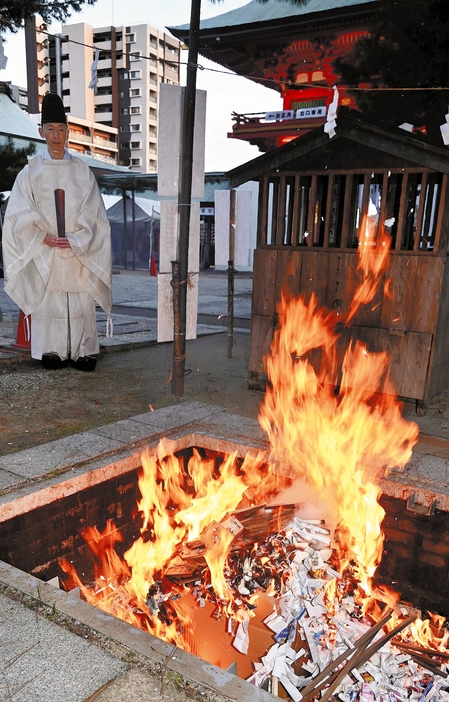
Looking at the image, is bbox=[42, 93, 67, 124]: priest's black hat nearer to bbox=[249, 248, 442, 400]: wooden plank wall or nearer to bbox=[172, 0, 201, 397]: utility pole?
bbox=[172, 0, 201, 397]: utility pole

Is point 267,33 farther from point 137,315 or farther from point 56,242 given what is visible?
point 56,242

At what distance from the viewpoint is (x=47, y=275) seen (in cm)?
626

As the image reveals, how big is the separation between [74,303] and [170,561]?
12.0 feet

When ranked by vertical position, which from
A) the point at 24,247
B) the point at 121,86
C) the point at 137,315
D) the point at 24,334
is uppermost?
the point at 121,86

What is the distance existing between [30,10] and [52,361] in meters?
5.71

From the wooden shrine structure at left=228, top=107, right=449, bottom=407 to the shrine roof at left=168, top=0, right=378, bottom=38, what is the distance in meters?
11.6

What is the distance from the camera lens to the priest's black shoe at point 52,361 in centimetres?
645

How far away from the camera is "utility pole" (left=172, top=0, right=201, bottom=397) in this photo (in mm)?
4852

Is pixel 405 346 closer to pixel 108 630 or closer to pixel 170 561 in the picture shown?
pixel 170 561

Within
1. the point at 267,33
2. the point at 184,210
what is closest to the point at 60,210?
the point at 184,210

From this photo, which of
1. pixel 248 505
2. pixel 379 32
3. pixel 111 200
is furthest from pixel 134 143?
pixel 248 505

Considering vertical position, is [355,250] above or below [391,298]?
above

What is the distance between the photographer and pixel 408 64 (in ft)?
21.2

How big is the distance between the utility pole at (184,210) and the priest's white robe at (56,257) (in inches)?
66.2
